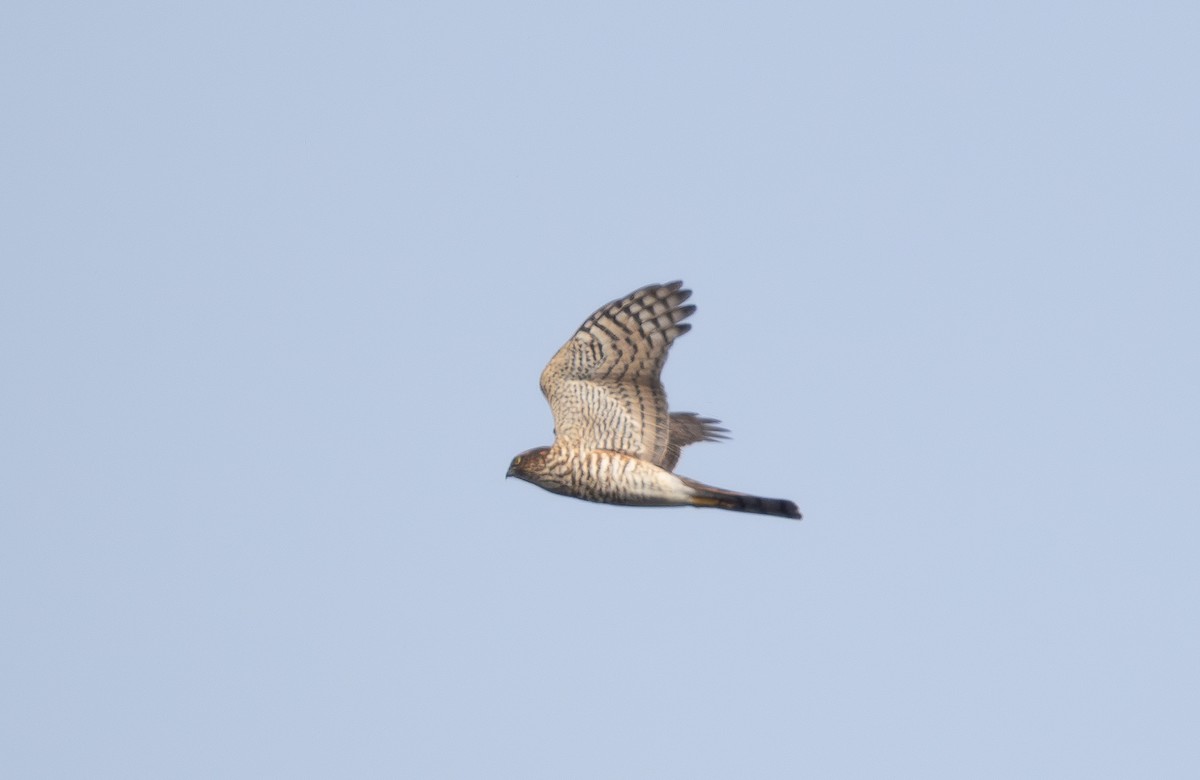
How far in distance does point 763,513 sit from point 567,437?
1.75 meters

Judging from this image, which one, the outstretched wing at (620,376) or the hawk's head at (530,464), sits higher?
the outstretched wing at (620,376)

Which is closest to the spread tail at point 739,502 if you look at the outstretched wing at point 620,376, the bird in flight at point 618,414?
the bird in flight at point 618,414

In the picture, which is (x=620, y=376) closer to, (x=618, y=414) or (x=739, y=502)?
(x=618, y=414)

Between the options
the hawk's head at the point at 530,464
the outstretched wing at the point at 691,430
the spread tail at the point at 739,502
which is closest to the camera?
the spread tail at the point at 739,502

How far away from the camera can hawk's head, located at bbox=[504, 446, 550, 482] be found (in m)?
15.2

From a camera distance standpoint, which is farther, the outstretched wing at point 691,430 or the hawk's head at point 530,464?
the outstretched wing at point 691,430

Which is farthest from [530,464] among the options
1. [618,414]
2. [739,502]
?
[739,502]

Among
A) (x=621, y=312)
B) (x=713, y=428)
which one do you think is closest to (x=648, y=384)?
(x=621, y=312)

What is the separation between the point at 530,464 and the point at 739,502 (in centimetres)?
173

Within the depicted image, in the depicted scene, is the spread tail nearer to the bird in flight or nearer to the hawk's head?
the bird in flight

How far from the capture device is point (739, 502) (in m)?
14.8

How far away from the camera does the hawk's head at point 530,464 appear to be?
1518 centimetres

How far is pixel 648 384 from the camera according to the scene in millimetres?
15172

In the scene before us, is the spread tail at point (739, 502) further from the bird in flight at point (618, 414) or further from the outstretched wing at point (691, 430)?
the outstretched wing at point (691, 430)
